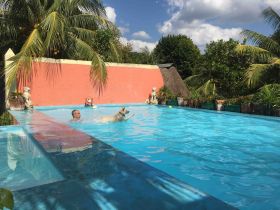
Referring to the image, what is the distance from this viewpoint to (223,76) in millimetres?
20172

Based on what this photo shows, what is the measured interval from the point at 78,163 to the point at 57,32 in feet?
37.9

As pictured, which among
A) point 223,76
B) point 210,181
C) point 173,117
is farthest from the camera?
point 223,76

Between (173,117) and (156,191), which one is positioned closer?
(156,191)

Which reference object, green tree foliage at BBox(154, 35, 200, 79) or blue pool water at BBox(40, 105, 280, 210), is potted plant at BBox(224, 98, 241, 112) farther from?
green tree foliage at BBox(154, 35, 200, 79)

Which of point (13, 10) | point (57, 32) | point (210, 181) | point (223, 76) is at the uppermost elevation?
point (13, 10)

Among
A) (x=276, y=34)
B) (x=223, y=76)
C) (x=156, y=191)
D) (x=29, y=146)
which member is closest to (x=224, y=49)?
(x=223, y=76)

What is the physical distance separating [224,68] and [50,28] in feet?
34.3

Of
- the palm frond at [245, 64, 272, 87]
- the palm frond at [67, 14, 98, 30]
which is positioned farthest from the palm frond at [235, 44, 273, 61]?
the palm frond at [67, 14, 98, 30]

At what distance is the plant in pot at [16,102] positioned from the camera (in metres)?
15.1

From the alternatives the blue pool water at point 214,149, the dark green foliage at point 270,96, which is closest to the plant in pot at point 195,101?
the blue pool water at point 214,149

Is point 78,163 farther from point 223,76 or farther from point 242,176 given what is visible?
point 223,76

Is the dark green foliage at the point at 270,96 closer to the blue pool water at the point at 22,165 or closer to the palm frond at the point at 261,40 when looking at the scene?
the palm frond at the point at 261,40

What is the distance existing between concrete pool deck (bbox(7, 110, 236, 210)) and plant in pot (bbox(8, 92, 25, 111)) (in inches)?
385

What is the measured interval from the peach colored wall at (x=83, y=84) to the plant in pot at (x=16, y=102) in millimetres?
2079
